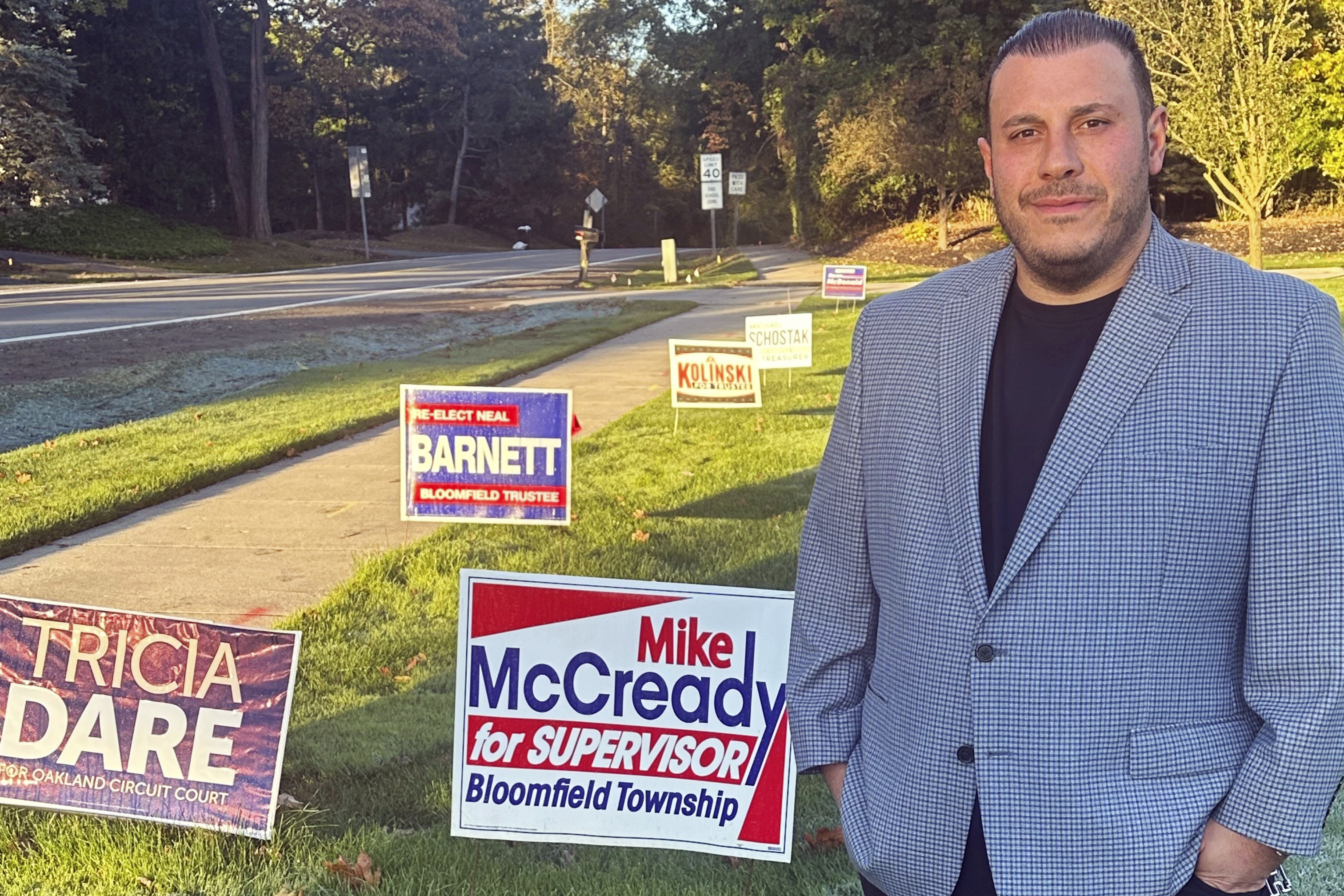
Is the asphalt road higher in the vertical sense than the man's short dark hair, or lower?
lower

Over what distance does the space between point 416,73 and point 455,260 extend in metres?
23.4

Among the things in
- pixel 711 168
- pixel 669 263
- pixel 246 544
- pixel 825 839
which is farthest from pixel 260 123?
pixel 825 839

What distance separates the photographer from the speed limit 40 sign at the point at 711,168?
32.1 m

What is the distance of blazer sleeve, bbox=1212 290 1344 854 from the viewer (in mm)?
1863

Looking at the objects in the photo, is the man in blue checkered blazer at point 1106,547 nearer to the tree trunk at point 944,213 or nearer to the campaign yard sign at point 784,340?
the campaign yard sign at point 784,340

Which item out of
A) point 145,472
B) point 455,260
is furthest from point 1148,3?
point 455,260

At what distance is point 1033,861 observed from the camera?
199cm

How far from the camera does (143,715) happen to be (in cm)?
386

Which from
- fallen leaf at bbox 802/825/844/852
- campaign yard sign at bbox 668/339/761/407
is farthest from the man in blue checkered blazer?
campaign yard sign at bbox 668/339/761/407

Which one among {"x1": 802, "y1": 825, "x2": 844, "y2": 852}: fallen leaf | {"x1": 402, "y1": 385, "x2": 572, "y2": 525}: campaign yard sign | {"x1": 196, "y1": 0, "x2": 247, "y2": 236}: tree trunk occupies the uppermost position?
{"x1": 196, "y1": 0, "x2": 247, "y2": 236}: tree trunk

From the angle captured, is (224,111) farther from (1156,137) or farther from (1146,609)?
(1146,609)

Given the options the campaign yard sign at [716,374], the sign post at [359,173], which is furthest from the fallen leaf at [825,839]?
the sign post at [359,173]

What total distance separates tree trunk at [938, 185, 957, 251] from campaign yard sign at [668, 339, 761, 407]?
94.6ft

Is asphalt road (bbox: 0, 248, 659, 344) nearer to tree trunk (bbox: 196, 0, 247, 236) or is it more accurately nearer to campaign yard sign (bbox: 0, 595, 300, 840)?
tree trunk (bbox: 196, 0, 247, 236)
